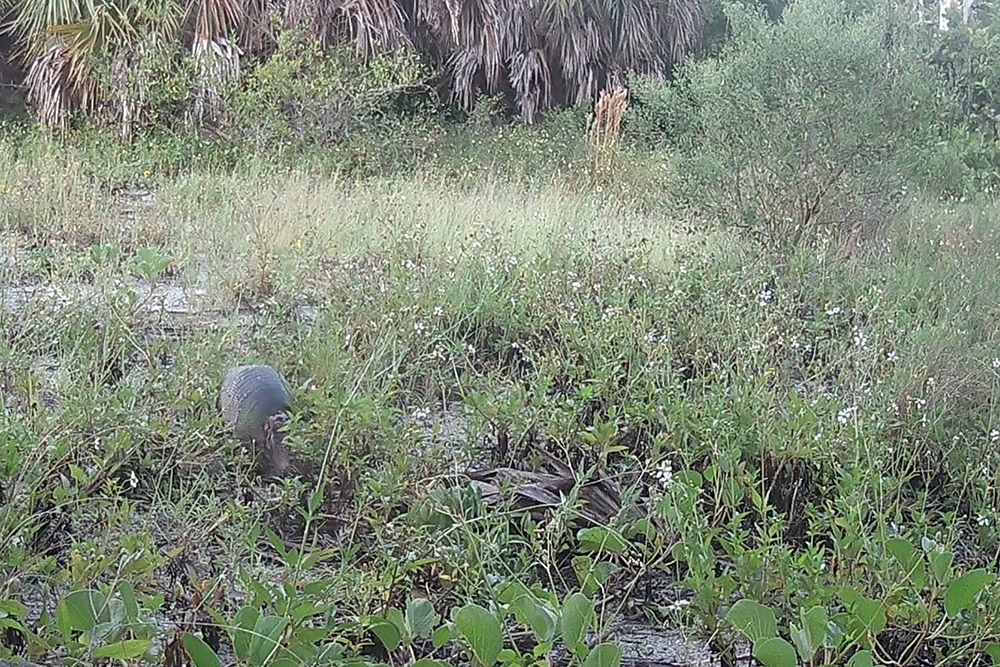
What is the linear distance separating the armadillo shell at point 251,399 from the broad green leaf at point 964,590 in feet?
5.56

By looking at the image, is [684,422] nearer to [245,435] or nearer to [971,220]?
[245,435]

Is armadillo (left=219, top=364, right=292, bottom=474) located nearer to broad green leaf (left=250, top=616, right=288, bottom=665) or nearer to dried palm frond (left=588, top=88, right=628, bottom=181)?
broad green leaf (left=250, top=616, right=288, bottom=665)

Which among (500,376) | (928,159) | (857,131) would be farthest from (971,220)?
(500,376)

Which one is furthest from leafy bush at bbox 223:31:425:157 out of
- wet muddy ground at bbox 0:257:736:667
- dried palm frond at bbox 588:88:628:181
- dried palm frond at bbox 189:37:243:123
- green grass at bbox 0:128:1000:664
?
wet muddy ground at bbox 0:257:736:667

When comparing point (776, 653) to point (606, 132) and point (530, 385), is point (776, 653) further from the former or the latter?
point (606, 132)

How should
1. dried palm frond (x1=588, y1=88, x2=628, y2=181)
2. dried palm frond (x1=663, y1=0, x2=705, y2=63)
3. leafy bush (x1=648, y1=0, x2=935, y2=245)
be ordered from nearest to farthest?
leafy bush (x1=648, y1=0, x2=935, y2=245) → dried palm frond (x1=588, y1=88, x2=628, y2=181) → dried palm frond (x1=663, y1=0, x2=705, y2=63)

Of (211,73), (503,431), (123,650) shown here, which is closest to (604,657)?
(123,650)

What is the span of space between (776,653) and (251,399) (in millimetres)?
1732

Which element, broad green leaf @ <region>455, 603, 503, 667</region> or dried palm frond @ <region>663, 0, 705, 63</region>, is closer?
broad green leaf @ <region>455, 603, 503, 667</region>

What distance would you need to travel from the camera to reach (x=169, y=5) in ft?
29.6

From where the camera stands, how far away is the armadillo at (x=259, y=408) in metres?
2.67

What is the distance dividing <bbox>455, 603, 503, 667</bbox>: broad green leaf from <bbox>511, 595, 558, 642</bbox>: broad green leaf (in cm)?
5

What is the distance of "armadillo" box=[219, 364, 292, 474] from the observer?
2.67m

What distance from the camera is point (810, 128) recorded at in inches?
215
